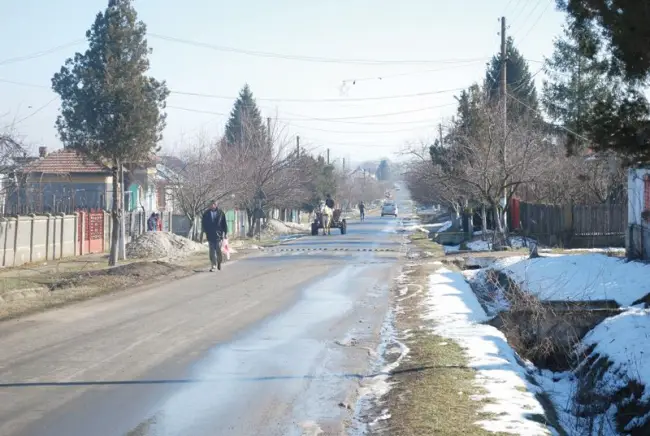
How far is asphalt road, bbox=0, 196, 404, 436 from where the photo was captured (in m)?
8.00

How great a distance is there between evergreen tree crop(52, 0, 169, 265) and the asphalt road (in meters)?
7.32

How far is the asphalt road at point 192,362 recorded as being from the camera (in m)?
8.00

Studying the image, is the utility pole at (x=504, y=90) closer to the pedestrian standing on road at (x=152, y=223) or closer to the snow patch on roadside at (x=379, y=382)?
the pedestrian standing on road at (x=152, y=223)

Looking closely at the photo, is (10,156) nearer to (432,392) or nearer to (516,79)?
(432,392)

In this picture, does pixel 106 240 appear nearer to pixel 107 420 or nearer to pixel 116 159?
pixel 116 159

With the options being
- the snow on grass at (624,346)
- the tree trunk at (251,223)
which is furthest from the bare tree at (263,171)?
the snow on grass at (624,346)

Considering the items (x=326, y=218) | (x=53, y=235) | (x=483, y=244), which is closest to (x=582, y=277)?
(x=483, y=244)

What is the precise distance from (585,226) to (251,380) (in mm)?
26380

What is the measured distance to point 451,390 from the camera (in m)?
9.09

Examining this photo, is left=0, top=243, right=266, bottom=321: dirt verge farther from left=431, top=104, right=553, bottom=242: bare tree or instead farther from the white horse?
the white horse

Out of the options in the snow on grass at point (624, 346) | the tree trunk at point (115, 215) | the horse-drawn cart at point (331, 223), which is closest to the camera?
the snow on grass at point (624, 346)

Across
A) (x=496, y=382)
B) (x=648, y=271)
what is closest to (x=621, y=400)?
(x=496, y=382)

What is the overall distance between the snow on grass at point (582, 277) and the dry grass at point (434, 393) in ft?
13.9

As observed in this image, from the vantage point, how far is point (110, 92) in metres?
24.8
